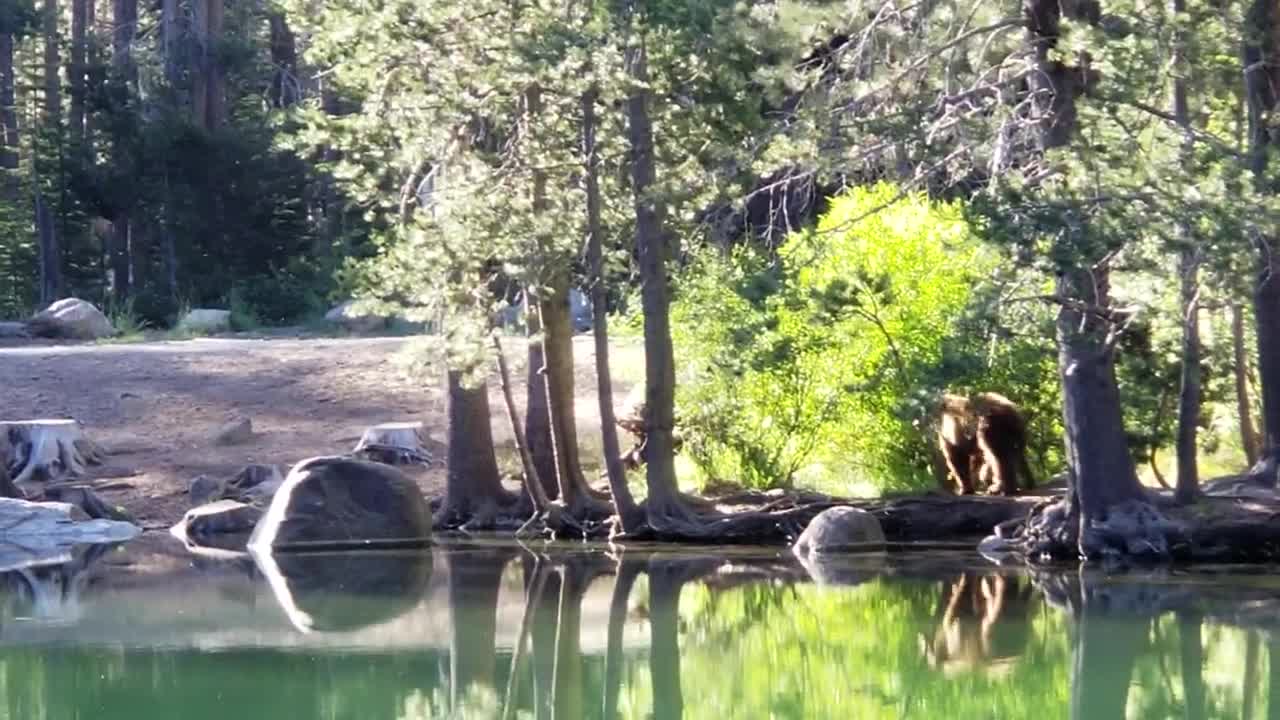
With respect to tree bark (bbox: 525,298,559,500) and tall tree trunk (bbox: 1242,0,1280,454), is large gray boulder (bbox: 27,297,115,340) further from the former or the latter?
tall tree trunk (bbox: 1242,0,1280,454)

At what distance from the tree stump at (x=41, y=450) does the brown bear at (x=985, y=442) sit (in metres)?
10.5

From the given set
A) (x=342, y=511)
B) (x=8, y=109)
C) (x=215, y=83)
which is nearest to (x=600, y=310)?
(x=342, y=511)

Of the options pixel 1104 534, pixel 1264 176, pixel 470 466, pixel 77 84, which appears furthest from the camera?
pixel 77 84

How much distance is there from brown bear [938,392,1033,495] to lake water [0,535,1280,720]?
5.45 feet

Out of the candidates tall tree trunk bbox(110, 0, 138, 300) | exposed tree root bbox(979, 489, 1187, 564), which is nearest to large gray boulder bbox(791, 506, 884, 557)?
exposed tree root bbox(979, 489, 1187, 564)

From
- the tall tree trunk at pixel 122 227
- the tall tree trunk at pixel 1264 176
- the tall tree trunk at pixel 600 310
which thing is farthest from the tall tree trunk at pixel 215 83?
the tall tree trunk at pixel 1264 176

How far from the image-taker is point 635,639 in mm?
15219

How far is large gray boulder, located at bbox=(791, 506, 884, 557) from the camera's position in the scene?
1986cm

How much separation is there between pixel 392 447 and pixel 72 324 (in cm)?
1079

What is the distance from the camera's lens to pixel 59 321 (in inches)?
1312

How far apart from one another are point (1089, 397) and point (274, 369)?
14.6m

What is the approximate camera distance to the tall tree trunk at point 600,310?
19781 millimetres

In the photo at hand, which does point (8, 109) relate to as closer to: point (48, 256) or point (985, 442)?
point (48, 256)

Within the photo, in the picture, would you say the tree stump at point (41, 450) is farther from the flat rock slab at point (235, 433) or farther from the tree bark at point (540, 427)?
the tree bark at point (540, 427)
